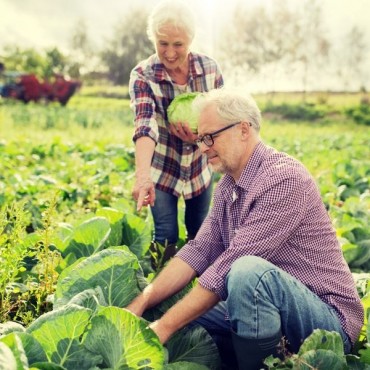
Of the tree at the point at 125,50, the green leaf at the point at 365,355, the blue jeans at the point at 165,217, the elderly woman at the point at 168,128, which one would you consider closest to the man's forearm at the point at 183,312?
the green leaf at the point at 365,355

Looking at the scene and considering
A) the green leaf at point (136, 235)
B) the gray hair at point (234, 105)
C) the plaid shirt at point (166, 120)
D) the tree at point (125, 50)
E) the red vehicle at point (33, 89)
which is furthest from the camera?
the tree at point (125, 50)

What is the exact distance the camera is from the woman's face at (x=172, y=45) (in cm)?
335

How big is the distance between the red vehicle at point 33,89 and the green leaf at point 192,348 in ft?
92.2

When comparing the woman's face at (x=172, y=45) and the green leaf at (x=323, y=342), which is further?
the woman's face at (x=172, y=45)

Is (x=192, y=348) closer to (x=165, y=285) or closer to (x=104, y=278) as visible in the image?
(x=165, y=285)

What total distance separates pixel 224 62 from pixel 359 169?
38.4m

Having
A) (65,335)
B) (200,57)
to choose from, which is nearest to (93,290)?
(65,335)

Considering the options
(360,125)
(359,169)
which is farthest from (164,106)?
(360,125)

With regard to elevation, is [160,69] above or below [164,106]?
above

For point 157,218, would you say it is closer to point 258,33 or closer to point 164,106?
point 164,106

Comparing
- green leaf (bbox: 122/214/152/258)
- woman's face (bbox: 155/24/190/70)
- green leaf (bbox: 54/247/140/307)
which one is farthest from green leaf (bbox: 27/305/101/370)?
woman's face (bbox: 155/24/190/70)

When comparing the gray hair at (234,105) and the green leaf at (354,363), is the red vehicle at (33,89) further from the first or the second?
the green leaf at (354,363)

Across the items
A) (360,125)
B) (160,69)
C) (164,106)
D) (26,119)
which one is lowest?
(360,125)

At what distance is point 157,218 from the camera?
3.95m
